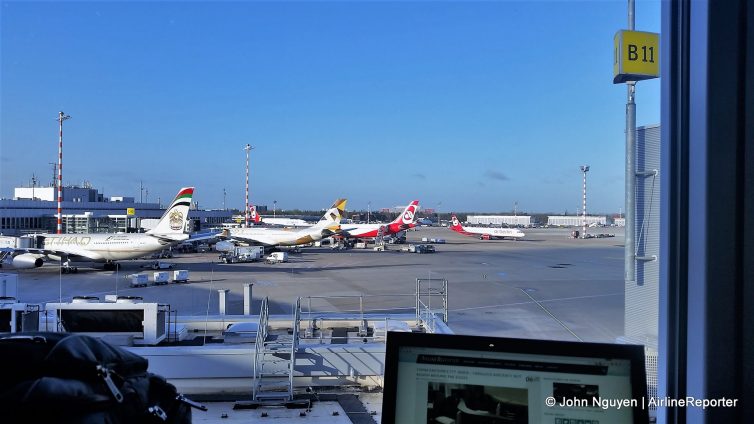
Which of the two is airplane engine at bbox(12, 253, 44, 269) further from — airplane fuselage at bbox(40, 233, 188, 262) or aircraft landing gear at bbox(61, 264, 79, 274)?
airplane fuselage at bbox(40, 233, 188, 262)

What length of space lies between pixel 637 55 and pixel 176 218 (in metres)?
26.8

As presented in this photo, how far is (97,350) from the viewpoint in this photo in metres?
1.39

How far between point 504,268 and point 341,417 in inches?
828

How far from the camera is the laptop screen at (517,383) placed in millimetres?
1586

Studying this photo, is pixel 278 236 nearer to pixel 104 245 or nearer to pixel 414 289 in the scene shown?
pixel 104 245

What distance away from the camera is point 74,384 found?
48.8 inches

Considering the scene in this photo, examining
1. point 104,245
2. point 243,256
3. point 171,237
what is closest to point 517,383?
point 171,237

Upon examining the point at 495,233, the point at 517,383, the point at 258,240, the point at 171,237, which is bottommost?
the point at 495,233

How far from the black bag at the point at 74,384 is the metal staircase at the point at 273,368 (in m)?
3.25

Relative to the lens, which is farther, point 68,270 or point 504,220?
point 504,220

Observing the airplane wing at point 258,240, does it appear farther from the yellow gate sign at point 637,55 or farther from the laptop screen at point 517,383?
the laptop screen at point 517,383

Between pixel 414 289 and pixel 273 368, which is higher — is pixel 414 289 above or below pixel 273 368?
below

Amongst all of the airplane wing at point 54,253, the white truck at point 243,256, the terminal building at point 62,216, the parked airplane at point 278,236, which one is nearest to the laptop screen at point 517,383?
the airplane wing at point 54,253

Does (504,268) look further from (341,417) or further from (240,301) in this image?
(341,417)
